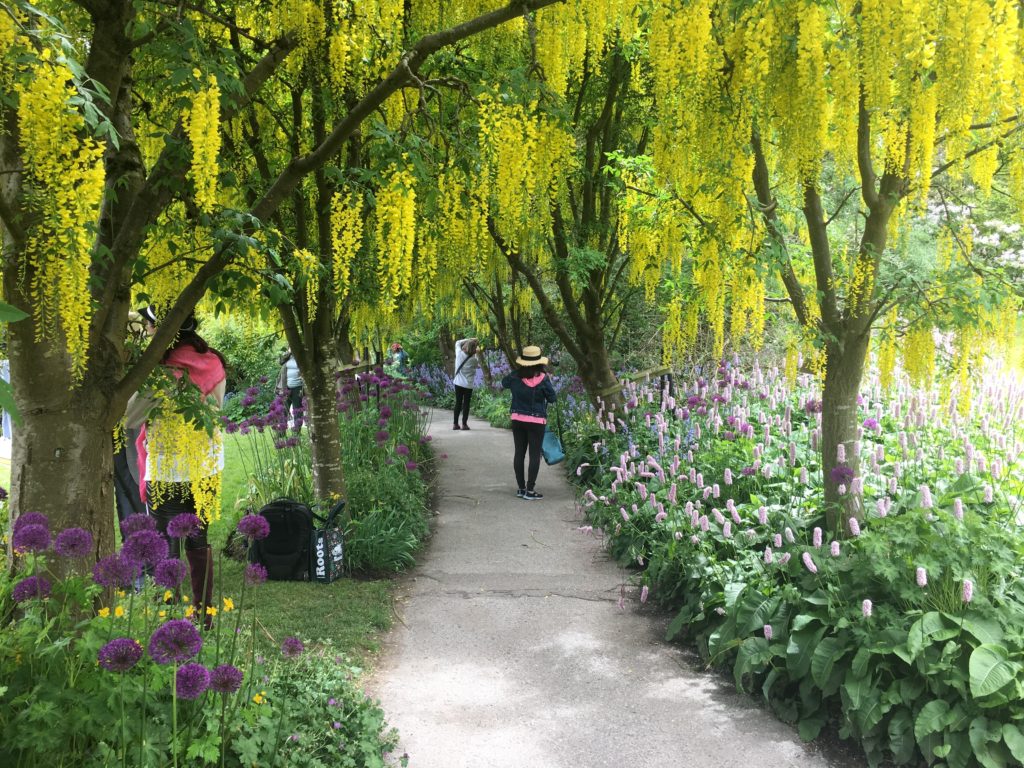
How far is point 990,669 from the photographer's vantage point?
→ 308 centimetres

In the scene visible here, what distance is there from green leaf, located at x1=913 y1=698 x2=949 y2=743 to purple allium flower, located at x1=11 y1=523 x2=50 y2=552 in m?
3.23

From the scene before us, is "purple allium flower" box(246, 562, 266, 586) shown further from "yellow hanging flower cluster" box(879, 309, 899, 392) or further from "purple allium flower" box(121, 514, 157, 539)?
"yellow hanging flower cluster" box(879, 309, 899, 392)

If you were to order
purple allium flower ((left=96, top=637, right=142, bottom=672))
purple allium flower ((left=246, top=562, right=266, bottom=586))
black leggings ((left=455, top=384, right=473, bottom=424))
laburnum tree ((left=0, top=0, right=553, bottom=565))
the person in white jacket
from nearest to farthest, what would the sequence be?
purple allium flower ((left=96, top=637, right=142, bottom=672)) → laburnum tree ((left=0, top=0, right=553, bottom=565)) → purple allium flower ((left=246, top=562, right=266, bottom=586)) → the person in white jacket → black leggings ((left=455, top=384, right=473, bottom=424))

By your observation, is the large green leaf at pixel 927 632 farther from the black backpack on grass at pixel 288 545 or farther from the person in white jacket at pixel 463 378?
the person in white jacket at pixel 463 378

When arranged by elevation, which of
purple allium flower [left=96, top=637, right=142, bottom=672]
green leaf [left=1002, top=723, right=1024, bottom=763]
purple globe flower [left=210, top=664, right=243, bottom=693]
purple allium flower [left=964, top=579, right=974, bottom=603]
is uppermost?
purple allium flower [left=96, top=637, right=142, bottom=672]

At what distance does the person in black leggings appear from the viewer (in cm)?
835

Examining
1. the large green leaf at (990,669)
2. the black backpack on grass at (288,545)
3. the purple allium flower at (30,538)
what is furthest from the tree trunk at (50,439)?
the large green leaf at (990,669)

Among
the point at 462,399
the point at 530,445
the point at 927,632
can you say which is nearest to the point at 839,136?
the point at 927,632

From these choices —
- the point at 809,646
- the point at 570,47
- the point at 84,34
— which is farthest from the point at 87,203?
the point at 809,646

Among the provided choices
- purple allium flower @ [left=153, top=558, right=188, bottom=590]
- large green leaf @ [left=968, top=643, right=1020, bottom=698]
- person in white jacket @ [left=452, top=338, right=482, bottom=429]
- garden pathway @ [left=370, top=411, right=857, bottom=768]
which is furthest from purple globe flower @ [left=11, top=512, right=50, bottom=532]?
person in white jacket @ [left=452, top=338, right=482, bottom=429]

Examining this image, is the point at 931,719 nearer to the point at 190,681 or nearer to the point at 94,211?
the point at 190,681

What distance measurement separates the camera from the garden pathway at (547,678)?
3.45m

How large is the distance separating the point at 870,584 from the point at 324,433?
4058 mm

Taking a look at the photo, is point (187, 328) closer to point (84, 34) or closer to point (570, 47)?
point (84, 34)
